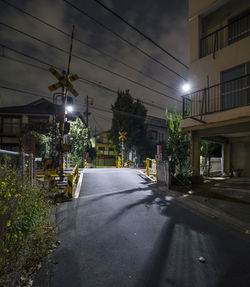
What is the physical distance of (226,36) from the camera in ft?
35.2

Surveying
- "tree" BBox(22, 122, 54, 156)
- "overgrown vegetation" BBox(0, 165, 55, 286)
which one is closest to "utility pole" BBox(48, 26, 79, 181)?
"overgrown vegetation" BBox(0, 165, 55, 286)

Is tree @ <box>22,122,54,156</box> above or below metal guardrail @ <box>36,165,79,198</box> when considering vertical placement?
above

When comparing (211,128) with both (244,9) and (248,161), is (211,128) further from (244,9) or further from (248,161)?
(244,9)

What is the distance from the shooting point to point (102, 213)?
17.2 feet

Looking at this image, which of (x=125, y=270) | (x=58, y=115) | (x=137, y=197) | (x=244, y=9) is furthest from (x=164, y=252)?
(x=244, y=9)

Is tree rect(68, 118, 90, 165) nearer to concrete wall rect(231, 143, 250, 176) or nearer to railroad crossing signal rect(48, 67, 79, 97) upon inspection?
railroad crossing signal rect(48, 67, 79, 97)

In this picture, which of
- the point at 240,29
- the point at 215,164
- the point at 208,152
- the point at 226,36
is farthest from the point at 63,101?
the point at 215,164

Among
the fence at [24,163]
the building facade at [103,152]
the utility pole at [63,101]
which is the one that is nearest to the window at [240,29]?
the utility pole at [63,101]

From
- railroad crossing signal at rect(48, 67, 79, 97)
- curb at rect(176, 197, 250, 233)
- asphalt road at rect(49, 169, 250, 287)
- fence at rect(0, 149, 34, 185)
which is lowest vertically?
asphalt road at rect(49, 169, 250, 287)

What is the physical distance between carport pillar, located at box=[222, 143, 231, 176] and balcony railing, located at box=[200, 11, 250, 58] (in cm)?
726

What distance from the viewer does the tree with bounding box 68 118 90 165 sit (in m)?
21.2

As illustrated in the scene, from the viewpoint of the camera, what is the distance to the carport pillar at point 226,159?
47.1ft

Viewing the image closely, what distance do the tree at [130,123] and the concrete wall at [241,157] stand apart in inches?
576

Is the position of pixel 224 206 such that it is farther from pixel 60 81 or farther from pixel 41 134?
pixel 41 134
